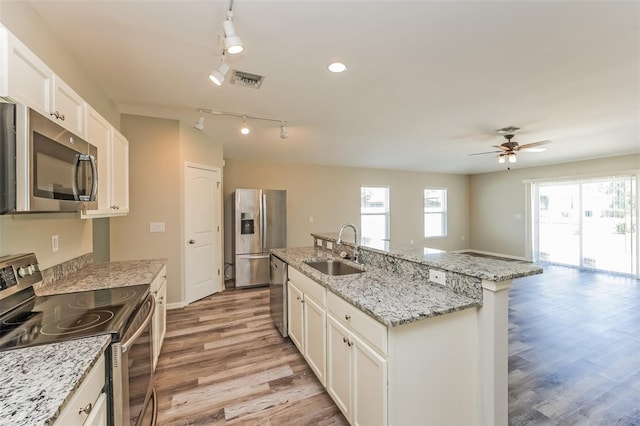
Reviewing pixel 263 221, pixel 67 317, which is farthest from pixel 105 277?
pixel 263 221

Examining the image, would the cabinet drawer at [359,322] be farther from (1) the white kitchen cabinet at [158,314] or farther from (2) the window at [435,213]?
(2) the window at [435,213]

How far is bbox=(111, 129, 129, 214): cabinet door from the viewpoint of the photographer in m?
2.28

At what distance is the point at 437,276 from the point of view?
1.82 metres

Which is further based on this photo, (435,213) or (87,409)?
(435,213)

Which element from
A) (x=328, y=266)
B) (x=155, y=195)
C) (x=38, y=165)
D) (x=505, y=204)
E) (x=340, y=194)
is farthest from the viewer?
(x=505, y=204)

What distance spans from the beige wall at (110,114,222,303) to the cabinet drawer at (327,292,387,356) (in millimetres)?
2658

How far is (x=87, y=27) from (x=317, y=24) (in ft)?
4.88

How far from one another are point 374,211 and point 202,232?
4564mm

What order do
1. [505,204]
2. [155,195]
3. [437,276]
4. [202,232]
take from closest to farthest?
[437,276], [155,195], [202,232], [505,204]

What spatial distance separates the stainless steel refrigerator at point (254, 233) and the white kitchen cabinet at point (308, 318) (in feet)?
7.27

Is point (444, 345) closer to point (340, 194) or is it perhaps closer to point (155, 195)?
point (155, 195)

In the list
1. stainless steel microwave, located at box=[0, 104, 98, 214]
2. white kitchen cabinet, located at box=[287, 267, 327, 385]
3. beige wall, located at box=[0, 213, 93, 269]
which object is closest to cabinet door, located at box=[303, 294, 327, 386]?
white kitchen cabinet, located at box=[287, 267, 327, 385]

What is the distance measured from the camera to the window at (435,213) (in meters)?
7.96

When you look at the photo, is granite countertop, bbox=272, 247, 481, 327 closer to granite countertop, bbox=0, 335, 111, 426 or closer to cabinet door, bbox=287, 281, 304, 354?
cabinet door, bbox=287, 281, 304, 354
